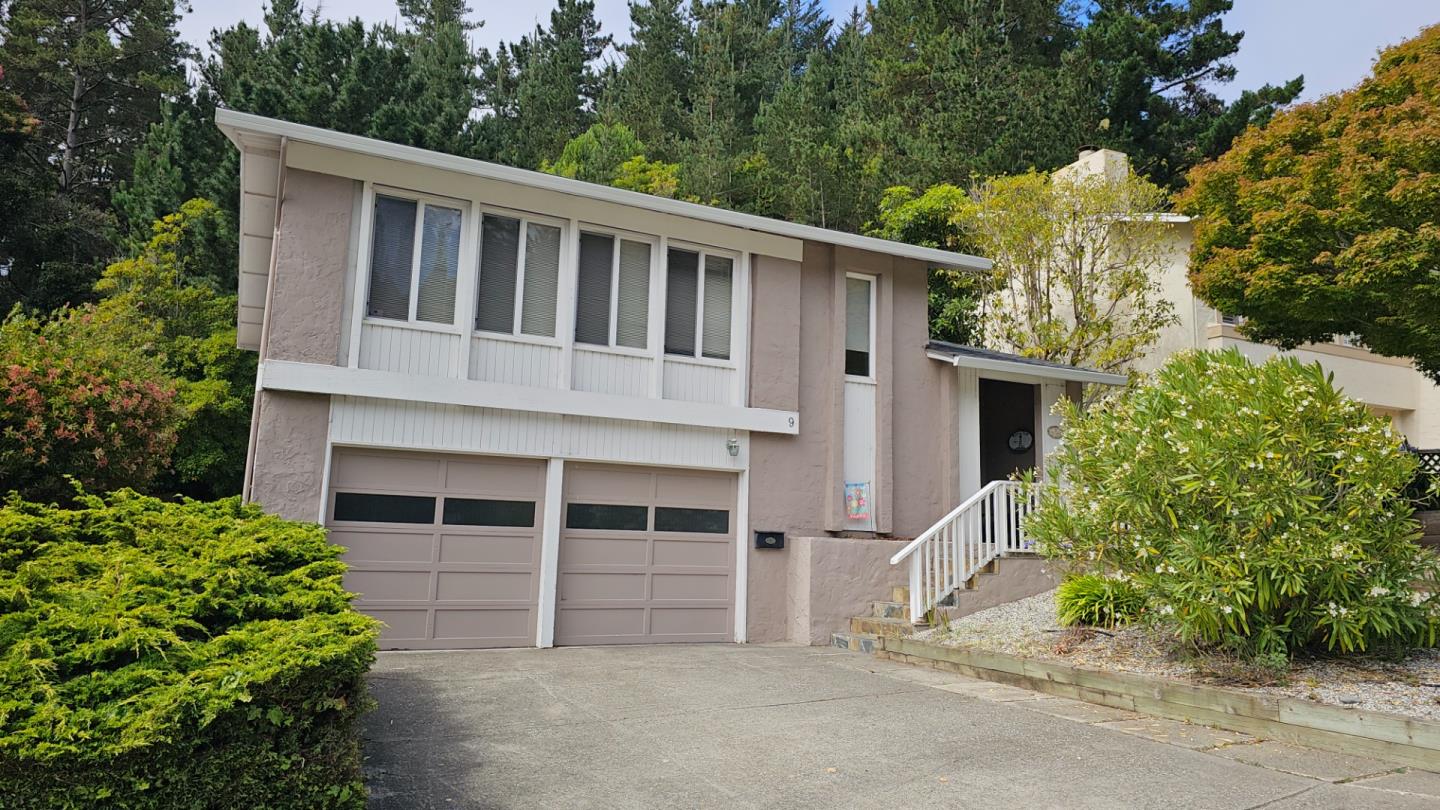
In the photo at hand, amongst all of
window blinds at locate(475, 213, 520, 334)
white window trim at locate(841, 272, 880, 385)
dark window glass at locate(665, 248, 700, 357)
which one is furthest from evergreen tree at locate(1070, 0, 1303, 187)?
window blinds at locate(475, 213, 520, 334)

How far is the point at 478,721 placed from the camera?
5.83 metres

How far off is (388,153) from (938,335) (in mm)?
15021

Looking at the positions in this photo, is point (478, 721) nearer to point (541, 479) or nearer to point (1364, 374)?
point (541, 479)

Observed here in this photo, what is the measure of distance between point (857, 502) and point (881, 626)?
1724 millimetres

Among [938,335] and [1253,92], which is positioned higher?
[1253,92]

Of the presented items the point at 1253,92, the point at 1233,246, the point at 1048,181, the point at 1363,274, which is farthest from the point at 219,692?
the point at 1253,92

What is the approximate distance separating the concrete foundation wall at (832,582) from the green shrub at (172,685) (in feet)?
22.1

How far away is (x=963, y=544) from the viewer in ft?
33.2

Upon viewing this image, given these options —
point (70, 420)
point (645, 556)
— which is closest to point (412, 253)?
point (70, 420)

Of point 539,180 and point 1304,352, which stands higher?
point 1304,352

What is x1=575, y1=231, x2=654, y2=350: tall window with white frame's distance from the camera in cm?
1005

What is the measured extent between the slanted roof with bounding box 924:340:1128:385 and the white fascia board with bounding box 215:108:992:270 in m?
1.17

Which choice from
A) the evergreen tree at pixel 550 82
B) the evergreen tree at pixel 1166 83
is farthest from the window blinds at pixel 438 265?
the evergreen tree at pixel 550 82

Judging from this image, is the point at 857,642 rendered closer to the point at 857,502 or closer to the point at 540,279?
the point at 857,502
